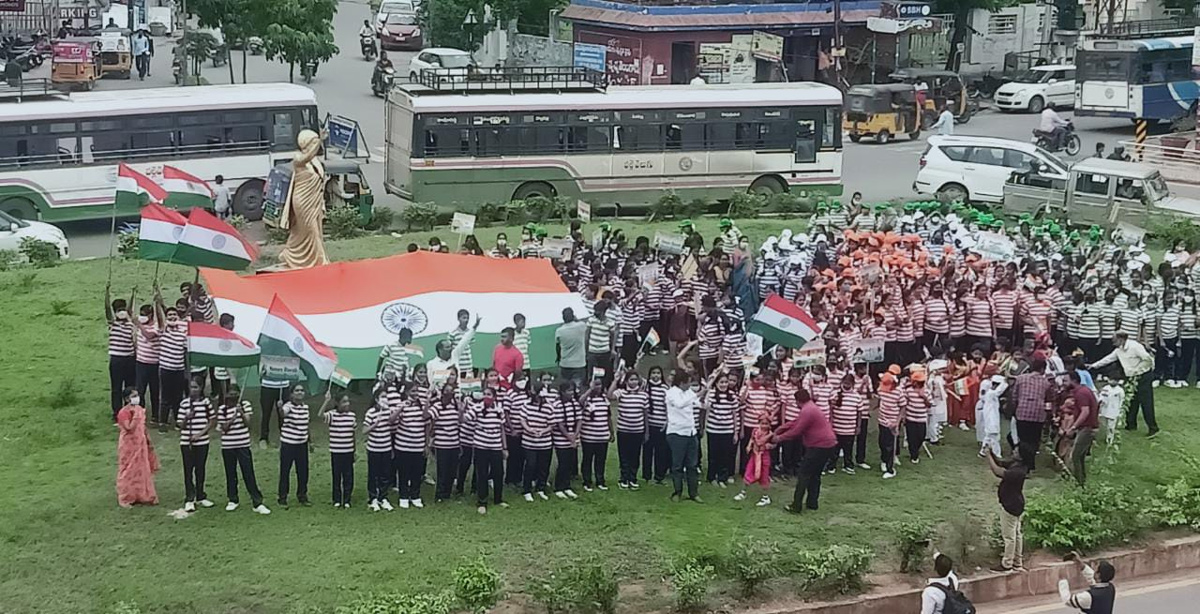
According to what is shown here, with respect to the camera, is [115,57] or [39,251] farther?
[115,57]

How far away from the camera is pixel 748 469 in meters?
16.7

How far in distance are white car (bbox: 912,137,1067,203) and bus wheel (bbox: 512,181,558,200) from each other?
7.72m

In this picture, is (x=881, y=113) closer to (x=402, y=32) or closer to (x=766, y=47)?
(x=766, y=47)

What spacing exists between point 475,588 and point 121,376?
6.54 metres

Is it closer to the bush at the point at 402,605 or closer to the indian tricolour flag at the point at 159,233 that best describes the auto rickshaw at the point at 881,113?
the indian tricolour flag at the point at 159,233

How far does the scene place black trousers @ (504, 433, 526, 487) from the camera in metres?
15.9

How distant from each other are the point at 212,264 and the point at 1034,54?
40243 millimetres

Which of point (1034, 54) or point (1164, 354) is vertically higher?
point (1034, 54)

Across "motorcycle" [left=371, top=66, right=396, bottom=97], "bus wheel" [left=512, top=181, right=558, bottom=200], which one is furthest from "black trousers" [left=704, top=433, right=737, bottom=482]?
"motorcycle" [left=371, top=66, right=396, bottom=97]

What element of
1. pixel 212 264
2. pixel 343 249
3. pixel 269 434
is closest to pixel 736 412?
pixel 269 434

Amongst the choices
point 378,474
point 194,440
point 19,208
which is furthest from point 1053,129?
point 194,440

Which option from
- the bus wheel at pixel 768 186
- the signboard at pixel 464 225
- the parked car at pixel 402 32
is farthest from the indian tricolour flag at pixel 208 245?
the parked car at pixel 402 32

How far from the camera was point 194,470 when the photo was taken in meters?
15.4

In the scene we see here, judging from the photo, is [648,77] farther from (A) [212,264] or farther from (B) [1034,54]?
(A) [212,264]
